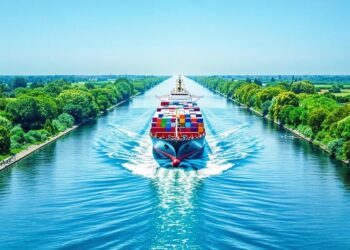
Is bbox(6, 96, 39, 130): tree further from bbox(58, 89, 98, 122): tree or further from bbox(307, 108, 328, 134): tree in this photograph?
bbox(307, 108, 328, 134): tree

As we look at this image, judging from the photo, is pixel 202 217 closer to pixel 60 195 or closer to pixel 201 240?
pixel 201 240

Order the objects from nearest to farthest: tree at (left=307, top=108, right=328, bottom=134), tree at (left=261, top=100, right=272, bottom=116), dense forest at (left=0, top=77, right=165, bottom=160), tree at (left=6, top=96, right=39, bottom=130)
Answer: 1. dense forest at (left=0, top=77, right=165, bottom=160)
2. tree at (left=307, top=108, right=328, bottom=134)
3. tree at (left=6, top=96, right=39, bottom=130)
4. tree at (left=261, top=100, right=272, bottom=116)

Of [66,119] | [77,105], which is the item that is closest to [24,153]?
[66,119]

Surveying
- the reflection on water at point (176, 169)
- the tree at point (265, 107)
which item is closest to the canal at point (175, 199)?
the reflection on water at point (176, 169)

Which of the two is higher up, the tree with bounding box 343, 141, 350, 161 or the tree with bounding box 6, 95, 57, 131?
the tree with bounding box 6, 95, 57, 131

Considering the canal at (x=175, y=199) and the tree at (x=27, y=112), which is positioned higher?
the tree at (x=27, y=112)

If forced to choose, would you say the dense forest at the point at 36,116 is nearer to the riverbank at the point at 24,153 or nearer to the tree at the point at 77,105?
the tree at the point at 77,105

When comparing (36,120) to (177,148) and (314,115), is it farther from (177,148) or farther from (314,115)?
(314,115)

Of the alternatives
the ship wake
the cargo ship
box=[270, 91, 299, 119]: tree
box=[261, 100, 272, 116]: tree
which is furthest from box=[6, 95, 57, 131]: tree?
box=[261, 100, 272, 116]: tree
